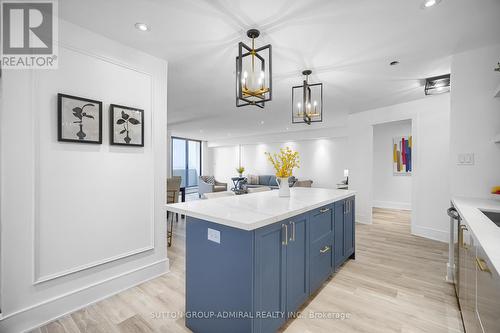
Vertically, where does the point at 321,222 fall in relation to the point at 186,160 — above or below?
below

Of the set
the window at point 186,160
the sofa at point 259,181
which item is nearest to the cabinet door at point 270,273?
the sofa at point 259,181

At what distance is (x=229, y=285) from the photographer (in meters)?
1.48

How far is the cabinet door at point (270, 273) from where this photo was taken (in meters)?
1.41

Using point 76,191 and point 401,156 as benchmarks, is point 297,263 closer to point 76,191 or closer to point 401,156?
point 76,191

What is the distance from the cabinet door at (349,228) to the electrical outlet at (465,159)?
125 cm

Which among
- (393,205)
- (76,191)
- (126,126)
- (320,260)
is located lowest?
(393,205)

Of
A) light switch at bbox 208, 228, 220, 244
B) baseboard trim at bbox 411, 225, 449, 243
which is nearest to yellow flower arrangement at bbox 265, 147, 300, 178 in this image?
light switch at bbox 208, 228, 220, 244

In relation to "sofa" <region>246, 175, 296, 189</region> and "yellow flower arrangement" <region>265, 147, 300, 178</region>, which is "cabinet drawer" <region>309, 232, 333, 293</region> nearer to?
"yellow flower arrangement" <region>265, 147, 300, 178</region>

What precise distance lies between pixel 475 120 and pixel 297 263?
2.61m

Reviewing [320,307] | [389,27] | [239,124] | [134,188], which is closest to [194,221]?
[134,188]

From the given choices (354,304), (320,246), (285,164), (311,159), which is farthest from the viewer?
(311,159)

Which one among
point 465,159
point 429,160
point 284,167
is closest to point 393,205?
point 429,160

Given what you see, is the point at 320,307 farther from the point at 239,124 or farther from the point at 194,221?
the point at 239,124

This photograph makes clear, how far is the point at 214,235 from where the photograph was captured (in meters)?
1.57
